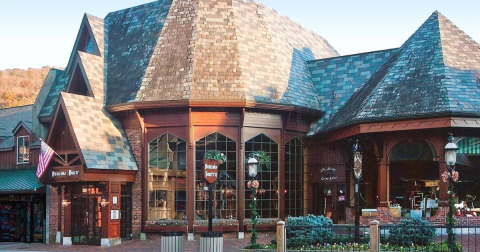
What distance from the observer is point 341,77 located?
3144 centimetres

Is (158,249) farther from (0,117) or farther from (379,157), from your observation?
(0,117)

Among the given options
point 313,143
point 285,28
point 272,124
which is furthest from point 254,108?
point 285,28

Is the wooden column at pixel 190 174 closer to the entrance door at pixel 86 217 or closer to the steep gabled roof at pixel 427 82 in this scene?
the entrance door at pixel 86 217

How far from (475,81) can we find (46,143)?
17.6 metres

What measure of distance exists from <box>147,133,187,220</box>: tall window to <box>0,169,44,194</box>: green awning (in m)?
5.45

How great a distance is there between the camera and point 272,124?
92.9 ft

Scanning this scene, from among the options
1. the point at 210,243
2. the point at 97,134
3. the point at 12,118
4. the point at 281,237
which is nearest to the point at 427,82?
the point at 281,237

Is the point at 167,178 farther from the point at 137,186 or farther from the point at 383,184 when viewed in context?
the point at 383,184

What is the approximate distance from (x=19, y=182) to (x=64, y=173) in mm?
4799

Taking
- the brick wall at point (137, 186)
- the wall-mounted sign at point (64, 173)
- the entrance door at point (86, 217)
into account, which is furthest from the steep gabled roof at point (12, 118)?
the brick wall at point (137, 186)

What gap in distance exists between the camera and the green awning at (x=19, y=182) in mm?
29031

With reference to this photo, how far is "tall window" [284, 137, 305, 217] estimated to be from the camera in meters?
28.9

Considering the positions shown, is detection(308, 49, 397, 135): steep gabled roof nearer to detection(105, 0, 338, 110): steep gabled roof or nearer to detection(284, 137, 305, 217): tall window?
detection(105, 0, 338, 110): steep gabled roof

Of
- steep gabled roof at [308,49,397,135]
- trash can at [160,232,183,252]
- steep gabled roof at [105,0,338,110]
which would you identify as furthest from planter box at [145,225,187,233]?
steep gabled roof at [308,49,397,135]
